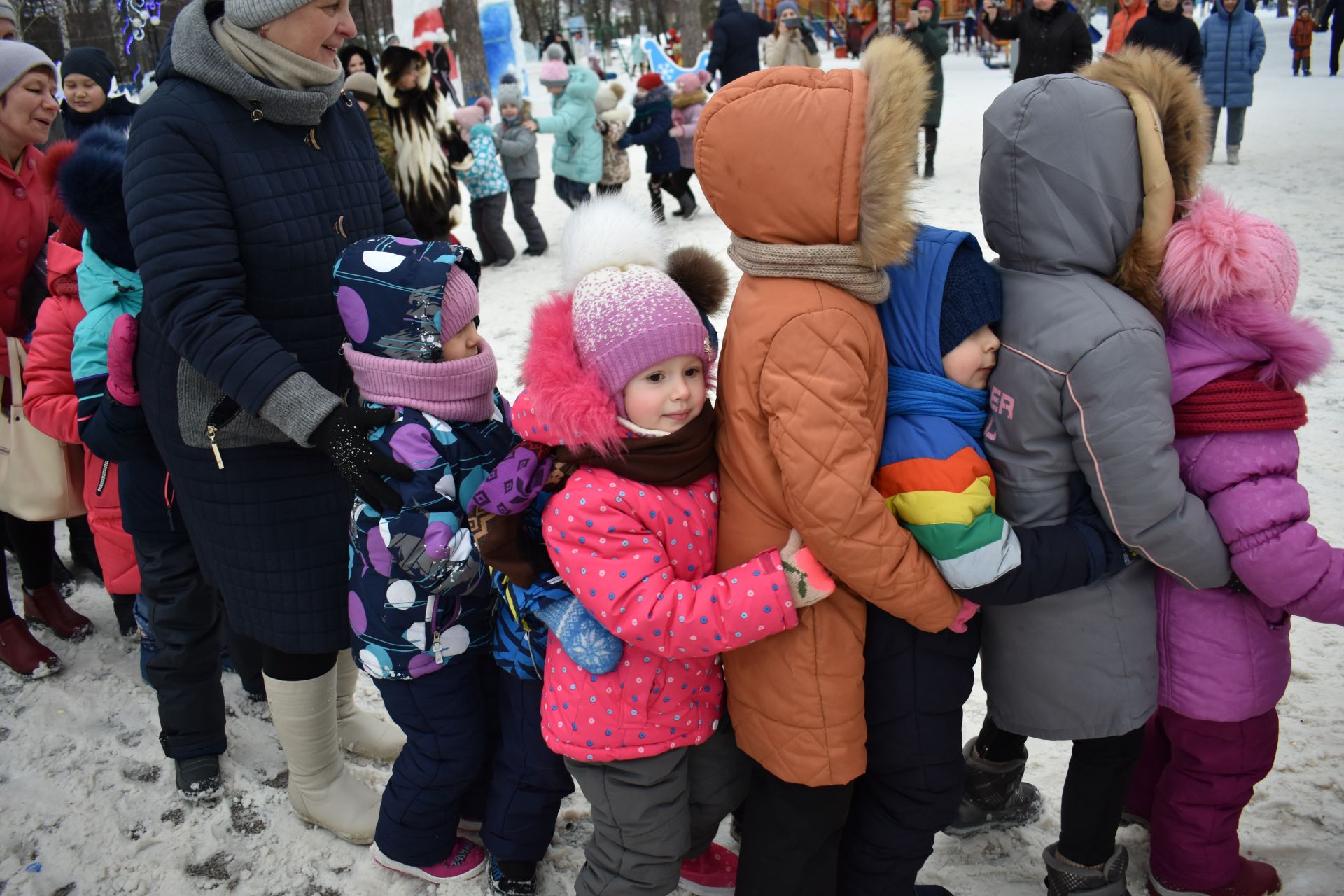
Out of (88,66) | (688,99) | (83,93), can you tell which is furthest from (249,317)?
(688,99)

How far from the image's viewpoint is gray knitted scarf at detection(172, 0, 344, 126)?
2002mm

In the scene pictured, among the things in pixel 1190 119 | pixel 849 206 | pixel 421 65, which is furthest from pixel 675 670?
pixel 421 65

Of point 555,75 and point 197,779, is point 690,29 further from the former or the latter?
point 197,779

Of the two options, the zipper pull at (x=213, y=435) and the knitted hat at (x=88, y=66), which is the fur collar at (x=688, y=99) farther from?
the zipper pull at (x=213, y=435)

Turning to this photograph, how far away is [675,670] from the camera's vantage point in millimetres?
1914

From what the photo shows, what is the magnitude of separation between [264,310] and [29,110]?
1706 mm

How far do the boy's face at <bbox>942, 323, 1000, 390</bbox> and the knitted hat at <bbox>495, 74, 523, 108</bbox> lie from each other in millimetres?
8142

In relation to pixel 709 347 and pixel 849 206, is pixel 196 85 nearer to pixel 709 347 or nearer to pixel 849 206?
pixel 709 347

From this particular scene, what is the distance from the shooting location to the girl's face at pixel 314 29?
2004mm

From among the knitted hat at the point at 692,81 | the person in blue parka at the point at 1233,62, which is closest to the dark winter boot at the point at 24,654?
the knitted hat at the point at 692,81

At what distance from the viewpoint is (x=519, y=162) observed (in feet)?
29.9

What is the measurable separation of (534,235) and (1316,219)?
6.32 metres

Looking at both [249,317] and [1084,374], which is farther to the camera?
[249,317]

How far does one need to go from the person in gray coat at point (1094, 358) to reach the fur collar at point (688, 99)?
28.0ft
